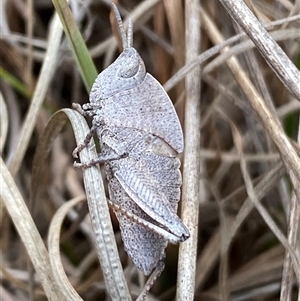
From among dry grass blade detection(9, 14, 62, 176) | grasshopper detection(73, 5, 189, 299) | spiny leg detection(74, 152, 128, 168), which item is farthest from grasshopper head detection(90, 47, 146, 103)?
dry grass blade detection(9, 14, 62, 176)

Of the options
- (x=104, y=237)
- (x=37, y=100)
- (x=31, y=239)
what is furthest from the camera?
(x=37, y=100)

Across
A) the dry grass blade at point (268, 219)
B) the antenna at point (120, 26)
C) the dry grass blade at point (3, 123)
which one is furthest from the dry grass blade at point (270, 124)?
the dry grass blade at point (3, 123)

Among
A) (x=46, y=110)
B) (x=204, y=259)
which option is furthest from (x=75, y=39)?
(x=204, y=259)

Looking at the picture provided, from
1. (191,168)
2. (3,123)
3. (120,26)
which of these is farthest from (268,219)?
(3,123)

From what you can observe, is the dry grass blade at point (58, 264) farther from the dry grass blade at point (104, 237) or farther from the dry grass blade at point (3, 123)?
the dry grass blade at point (3, 123)

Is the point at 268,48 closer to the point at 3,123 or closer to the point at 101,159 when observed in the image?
the point at 101,159

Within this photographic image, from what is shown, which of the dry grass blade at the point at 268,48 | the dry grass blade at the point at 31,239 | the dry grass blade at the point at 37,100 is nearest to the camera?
the dry grass blade at the point at 268,48

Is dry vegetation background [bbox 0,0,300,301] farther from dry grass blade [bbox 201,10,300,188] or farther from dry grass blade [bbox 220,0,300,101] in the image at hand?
dry grass blade [bbox 220,0,300,101]
